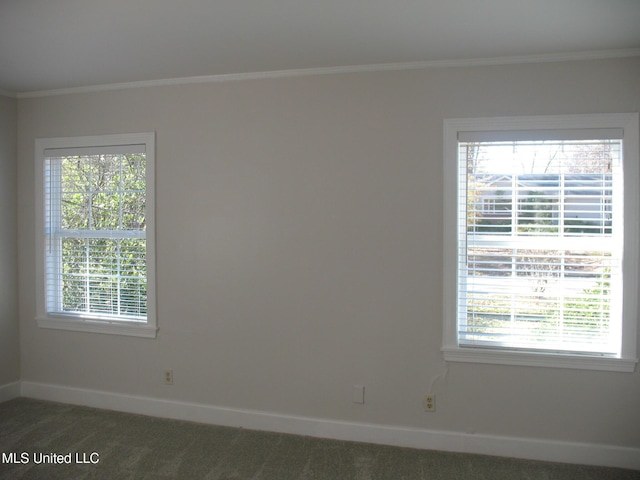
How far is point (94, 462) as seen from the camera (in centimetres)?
259

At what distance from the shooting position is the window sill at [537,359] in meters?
2.54

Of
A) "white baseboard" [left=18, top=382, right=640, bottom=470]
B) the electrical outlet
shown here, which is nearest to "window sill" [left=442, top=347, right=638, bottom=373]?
the electrical outlet

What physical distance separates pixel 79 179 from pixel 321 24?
2440mm

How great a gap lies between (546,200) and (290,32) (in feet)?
6.08

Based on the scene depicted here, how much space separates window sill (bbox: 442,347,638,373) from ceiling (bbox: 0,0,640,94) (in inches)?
73.3

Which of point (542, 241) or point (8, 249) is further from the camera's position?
point (8, 249)

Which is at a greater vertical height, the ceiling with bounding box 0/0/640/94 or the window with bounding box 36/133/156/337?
the ceiling with bounding box 0/0/640/94

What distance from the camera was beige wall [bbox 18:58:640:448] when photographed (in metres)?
Answer: 2.63

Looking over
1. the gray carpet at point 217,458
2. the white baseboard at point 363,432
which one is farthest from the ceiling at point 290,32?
the gray carpet at point 217,458

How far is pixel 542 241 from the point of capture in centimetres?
263

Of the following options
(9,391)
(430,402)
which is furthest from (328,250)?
(9,391)

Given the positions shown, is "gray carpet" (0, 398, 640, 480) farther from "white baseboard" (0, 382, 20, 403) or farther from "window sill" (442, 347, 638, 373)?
"window sill" (442, 347, 638, 373)

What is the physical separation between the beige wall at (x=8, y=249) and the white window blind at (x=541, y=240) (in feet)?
11.9

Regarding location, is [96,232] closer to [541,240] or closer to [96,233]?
[96,233]
